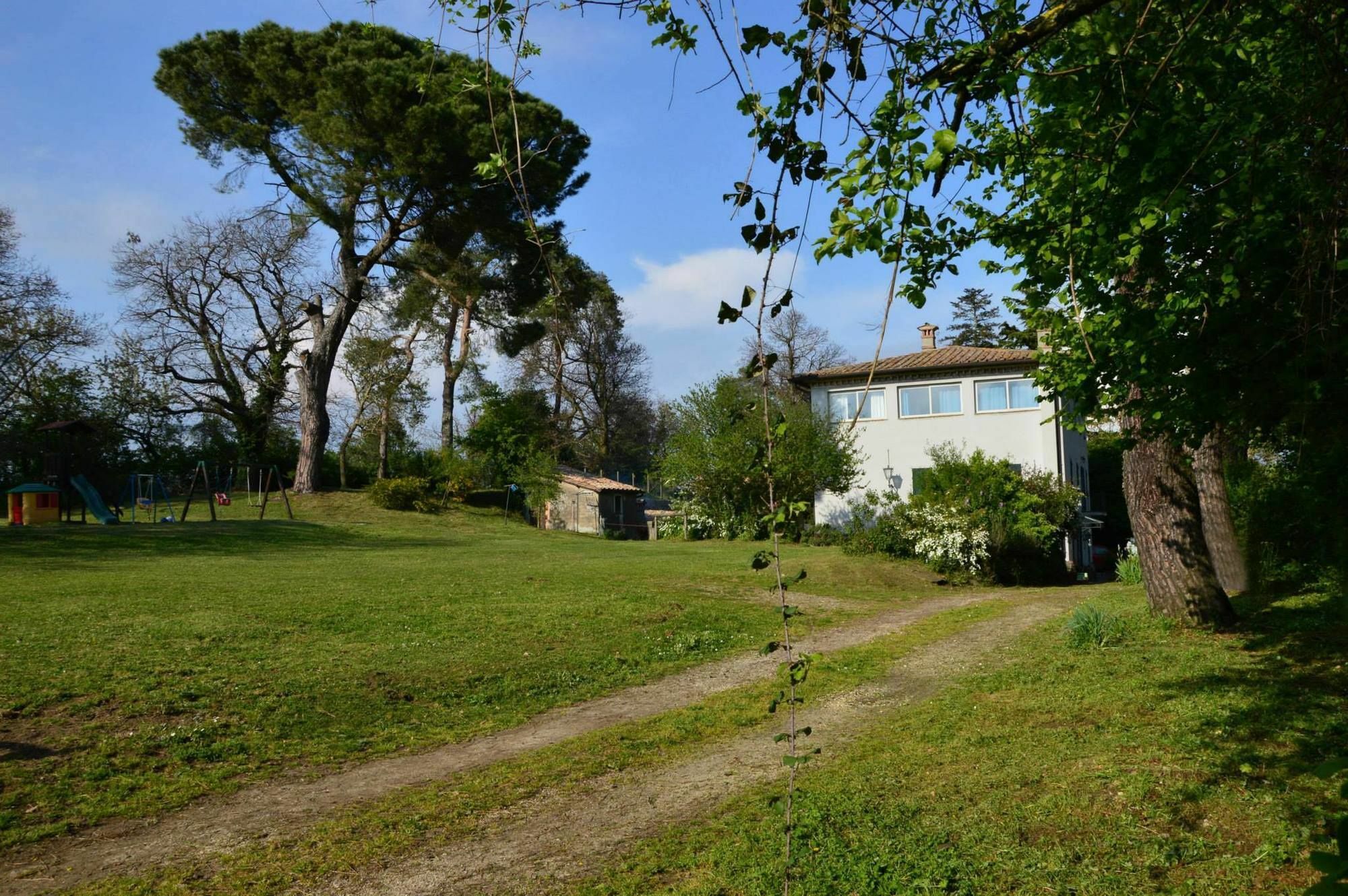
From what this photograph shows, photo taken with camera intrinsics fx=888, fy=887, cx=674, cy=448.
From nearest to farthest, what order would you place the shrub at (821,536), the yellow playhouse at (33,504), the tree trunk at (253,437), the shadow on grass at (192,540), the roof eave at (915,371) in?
1. the shadow on grass at (192,540)
2. the yellow playhouse at (33,504)
3. the roof eave at (915,371)
4. the shrub at (821,536)
5. the tree trunk at (253,437)

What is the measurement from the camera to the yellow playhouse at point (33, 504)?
23938 millimetres

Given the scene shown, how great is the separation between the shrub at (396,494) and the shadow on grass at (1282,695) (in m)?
28.7

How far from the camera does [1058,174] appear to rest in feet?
21.6

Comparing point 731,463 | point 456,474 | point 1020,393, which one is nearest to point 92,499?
point 456,474

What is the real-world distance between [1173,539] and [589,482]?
3022 centimetres

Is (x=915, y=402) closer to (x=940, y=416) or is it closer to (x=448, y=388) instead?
(x=940, y=416)

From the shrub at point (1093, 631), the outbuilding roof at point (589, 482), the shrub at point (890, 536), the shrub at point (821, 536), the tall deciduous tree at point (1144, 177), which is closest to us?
the tall deciduous tree at point (1144, 177)

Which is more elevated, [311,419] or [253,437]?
[311,419]

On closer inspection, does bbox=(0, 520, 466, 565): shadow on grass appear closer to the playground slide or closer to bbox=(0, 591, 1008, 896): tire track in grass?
the playground slide

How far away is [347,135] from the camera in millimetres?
27734

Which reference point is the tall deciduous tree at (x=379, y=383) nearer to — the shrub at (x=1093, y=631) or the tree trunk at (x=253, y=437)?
the tree trunk at (x=253, y=437)

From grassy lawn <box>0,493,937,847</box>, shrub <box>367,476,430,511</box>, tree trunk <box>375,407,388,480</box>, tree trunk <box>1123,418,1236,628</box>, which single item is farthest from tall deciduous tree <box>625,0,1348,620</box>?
tree trunk <box>375,407,388,480</box>

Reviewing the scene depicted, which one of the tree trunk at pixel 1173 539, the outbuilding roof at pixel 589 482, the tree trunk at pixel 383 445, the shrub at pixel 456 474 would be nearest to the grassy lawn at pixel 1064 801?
the tree trunk at pixel 1173 539

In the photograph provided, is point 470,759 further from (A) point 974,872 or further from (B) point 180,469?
(B) point 180,469
